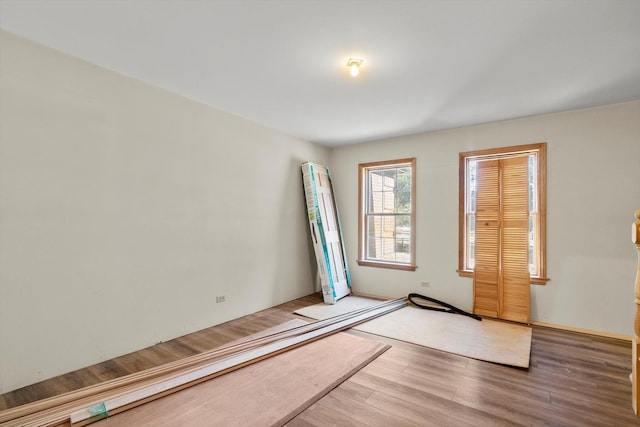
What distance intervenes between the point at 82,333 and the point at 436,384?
3015 mm

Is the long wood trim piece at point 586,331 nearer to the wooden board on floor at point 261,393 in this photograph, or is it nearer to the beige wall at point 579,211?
the beige wall at point 579,211

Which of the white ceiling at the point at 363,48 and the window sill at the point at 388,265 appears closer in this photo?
the white ceiling at the point at 363,48

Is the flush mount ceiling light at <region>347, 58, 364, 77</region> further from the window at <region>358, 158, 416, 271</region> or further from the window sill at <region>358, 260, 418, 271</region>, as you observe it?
the window sill at <region>358, 260, 418, 271</region>

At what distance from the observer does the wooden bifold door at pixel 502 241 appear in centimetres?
390

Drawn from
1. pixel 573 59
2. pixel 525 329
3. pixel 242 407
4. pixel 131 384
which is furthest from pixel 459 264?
pixel 131 384

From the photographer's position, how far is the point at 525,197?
395cm

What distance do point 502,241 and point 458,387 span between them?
2.41 m

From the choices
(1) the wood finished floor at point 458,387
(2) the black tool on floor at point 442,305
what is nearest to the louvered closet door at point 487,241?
(2) the black tool on floor at point 442,305

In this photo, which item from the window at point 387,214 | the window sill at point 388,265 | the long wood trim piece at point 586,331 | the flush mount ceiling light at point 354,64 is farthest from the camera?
the window at point 387,214

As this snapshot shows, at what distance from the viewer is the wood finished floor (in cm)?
199

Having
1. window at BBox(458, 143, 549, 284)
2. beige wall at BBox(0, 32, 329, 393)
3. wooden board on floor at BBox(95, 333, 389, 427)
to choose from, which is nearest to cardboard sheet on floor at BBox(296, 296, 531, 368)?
wooden board on floor at BBox(95, 333, 389, 427)

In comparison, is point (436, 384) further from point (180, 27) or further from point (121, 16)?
point (121, 16)

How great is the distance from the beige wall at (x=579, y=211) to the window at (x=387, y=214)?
0.53 m

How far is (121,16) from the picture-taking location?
207cm
